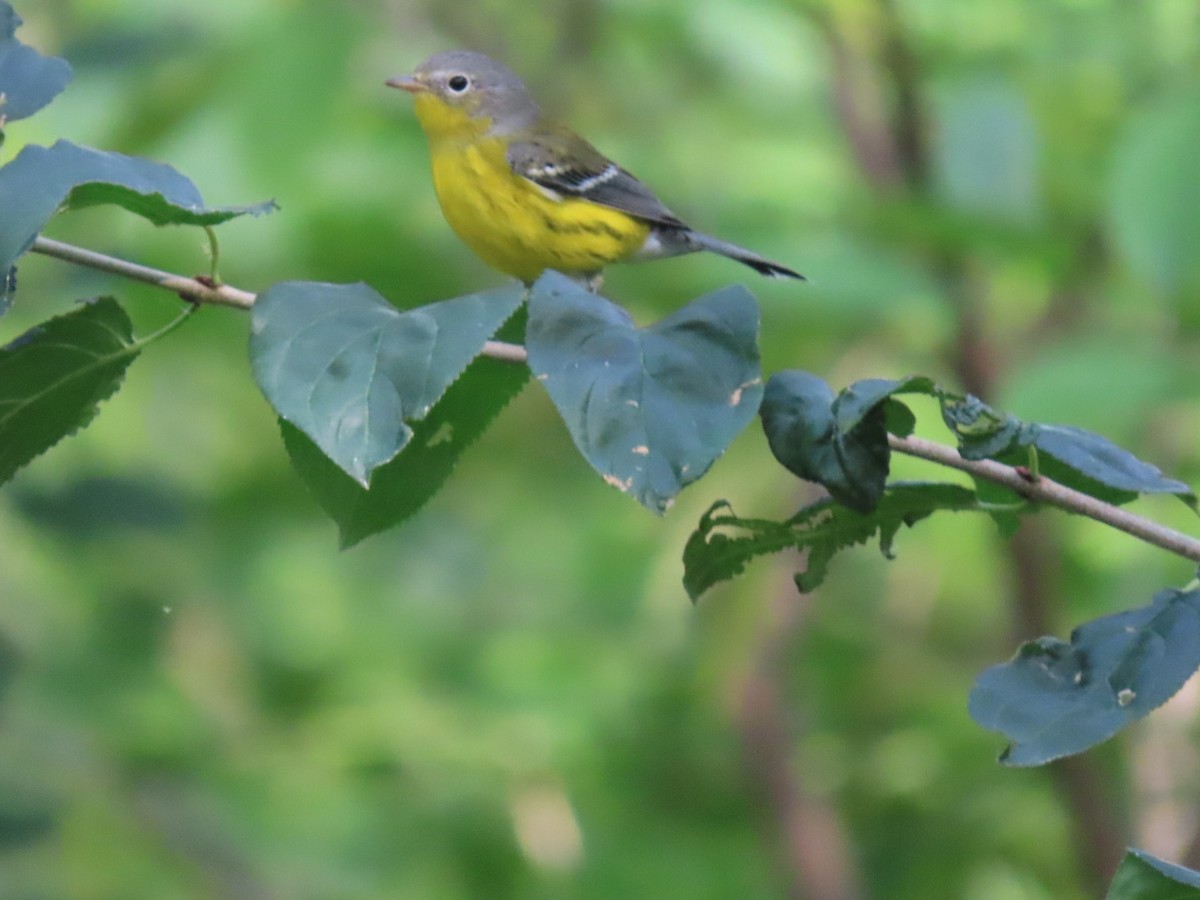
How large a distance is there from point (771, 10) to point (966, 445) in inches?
107

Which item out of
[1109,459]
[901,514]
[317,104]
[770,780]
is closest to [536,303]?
[901,514]

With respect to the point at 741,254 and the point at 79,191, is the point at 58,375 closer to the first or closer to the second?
the point at 79,191

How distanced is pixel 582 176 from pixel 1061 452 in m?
1.80

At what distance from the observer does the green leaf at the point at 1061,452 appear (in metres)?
1.07

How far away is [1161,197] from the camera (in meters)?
2.55

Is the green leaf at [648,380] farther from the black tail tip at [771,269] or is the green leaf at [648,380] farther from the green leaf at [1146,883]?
the black tail tip at [771,269]

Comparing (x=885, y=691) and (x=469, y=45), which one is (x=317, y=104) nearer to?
(x=469, y=45)

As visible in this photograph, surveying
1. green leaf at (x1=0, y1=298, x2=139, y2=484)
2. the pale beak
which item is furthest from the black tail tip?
green leaf at (x1=0, y1=298, x2=139, y2=484)

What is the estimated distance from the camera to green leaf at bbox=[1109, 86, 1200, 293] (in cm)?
251

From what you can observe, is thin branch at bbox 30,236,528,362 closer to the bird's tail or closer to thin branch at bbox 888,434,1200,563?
thin branch at bbox 888,434,1200,563

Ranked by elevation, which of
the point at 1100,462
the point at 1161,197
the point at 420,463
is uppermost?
the point at 1100,462

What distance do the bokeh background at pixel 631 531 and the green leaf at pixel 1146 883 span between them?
1.59 m

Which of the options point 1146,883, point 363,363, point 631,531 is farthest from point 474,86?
point 1146,883

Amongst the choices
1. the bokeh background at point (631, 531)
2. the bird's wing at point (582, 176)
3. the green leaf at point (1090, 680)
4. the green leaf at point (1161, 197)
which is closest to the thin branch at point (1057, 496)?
the green leaf at point (1090, 680)
